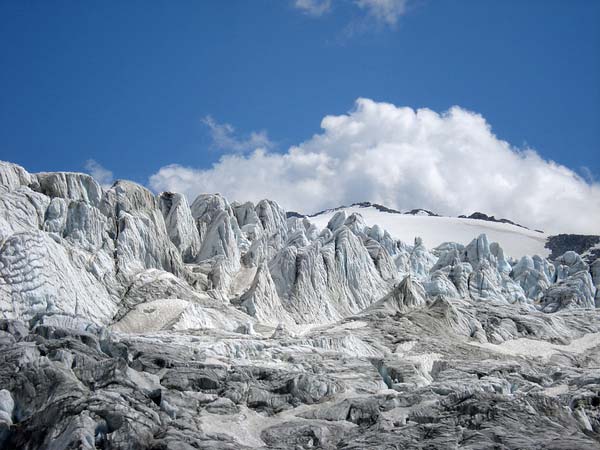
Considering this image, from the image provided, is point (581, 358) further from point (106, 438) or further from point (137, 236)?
point (106, 438)

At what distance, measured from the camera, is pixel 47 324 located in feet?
160

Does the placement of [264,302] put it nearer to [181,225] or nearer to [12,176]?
[181,225]

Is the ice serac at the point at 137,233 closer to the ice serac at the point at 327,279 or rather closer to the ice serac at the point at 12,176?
the ice serac at the point at 12,176

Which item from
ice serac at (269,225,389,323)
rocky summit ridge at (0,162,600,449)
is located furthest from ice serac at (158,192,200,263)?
ice serac at (269,225,389,323)

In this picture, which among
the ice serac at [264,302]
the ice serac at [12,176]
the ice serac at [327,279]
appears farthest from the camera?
the ice serac at [327,279]

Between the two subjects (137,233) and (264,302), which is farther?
(137,233)

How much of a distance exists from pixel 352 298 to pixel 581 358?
95.3ft

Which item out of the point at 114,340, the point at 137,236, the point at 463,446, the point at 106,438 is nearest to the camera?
the point at 106,438

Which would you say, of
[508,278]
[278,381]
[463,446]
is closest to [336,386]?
[278,381]

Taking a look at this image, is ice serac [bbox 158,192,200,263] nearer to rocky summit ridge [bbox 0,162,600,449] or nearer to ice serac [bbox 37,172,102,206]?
rocky summit ridge [bbox 0,162,600,449]

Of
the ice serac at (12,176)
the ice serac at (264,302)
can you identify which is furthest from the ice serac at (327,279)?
the ice serac at (12,176)

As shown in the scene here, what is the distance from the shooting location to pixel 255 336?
60156mm

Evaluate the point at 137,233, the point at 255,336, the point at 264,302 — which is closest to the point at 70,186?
the point at 137,233

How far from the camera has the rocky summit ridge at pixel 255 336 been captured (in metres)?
36.1
